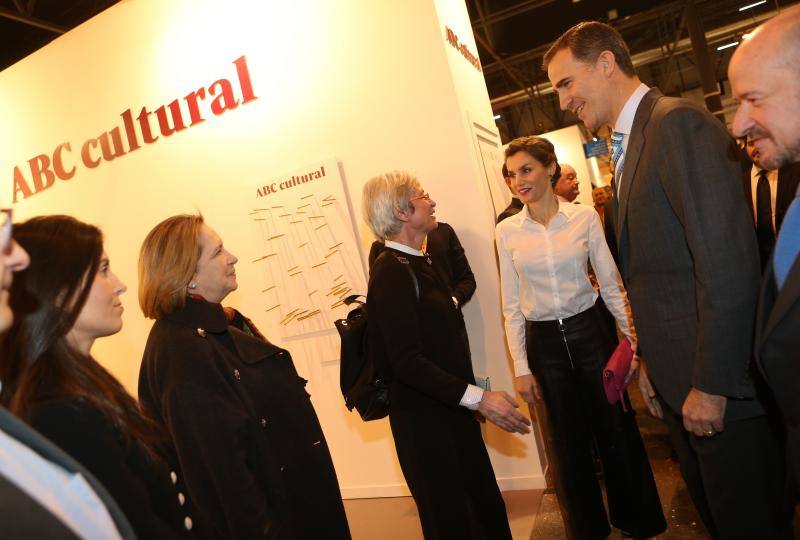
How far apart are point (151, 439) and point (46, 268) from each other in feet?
1.55

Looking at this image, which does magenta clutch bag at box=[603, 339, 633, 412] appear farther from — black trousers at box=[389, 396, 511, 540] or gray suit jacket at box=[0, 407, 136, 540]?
gray suit jacket at box=[0, 407, 136, 540]

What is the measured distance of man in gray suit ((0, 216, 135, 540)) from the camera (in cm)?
67

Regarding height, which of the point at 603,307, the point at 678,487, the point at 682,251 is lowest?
the point at 678,487

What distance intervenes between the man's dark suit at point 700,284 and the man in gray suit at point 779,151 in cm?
17

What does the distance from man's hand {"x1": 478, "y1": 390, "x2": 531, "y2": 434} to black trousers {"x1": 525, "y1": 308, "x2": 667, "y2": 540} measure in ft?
1.90

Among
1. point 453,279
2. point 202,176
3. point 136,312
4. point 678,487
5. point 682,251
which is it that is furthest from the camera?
point 136,312

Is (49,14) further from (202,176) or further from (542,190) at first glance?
(542,190)

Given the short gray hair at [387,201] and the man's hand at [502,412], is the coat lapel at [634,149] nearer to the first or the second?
the man's hand at [502,412]

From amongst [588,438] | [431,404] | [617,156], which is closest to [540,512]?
[588,438]

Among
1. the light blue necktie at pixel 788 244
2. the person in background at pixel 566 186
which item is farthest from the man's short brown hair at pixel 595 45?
the person in background at pixel 566 186

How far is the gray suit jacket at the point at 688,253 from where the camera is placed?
1.47m

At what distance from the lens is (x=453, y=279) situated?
3.54 metres

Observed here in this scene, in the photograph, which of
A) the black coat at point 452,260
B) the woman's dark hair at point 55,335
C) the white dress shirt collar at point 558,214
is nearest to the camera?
the woman's dark hair at point 55,335

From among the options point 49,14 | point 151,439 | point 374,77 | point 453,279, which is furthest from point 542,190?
point 49,14
